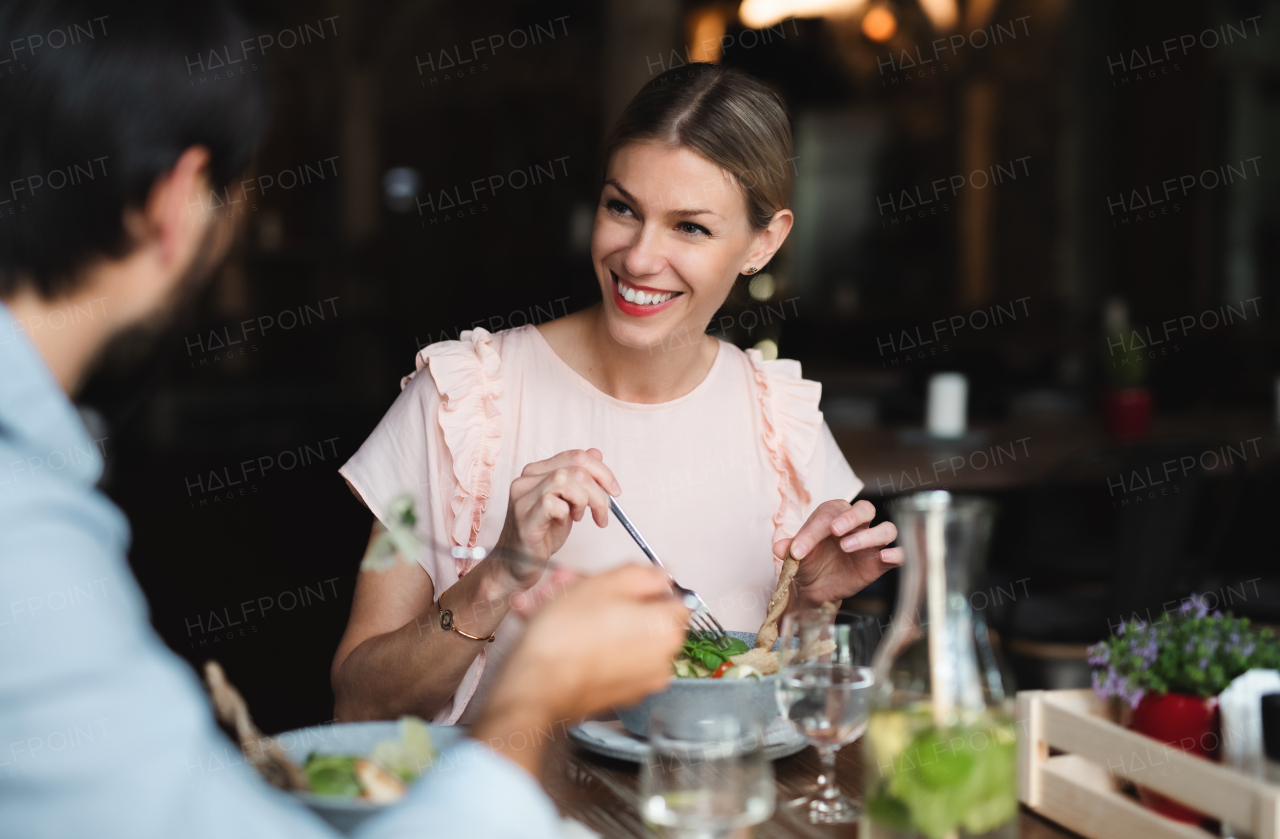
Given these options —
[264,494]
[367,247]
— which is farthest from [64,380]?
[367,247]

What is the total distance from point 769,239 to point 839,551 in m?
0.58

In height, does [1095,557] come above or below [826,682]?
below

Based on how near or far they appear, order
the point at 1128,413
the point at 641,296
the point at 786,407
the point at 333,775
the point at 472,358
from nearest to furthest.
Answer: the point at 333,775 < the point at 641,296 < the point at 472,358 < the point at 786,407 < the point at 1128,413

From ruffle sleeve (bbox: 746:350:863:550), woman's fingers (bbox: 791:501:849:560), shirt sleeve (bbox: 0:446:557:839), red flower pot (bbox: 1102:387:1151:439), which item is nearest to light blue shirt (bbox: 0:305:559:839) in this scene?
shirt sleeve (bbox: 0:446:557:839)

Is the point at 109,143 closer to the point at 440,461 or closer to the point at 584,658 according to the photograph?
the point at 584,658

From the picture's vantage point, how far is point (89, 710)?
25.5 inches

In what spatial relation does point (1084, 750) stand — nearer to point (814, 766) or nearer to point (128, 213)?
point (814, 766)

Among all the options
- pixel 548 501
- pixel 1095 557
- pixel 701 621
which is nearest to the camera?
pixel 548 501

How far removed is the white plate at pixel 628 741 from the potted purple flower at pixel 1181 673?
32 cm

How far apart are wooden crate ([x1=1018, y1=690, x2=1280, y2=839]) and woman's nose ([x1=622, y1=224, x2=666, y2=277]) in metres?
0.83

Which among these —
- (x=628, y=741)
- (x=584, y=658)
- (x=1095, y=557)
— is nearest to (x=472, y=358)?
(x=628, y=741)

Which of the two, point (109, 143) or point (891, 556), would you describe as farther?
point (891, 556)

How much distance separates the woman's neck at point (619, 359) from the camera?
6.14 ft

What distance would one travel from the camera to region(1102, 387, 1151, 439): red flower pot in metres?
3.66
